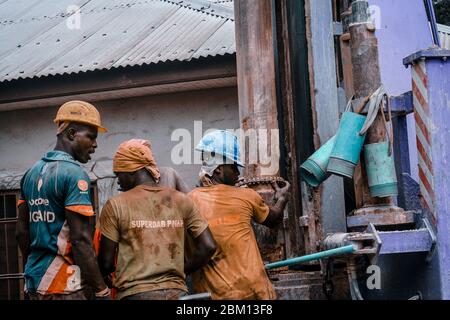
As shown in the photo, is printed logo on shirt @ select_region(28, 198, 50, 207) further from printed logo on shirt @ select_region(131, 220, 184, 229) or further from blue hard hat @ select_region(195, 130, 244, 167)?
blue hard hat @ select_region(195, 130, 244, 167)

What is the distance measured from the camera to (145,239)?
4848 millimetres

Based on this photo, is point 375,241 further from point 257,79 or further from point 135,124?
point 135,124

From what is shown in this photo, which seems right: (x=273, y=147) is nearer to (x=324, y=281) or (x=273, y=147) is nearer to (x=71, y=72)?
(x=324, y=281)

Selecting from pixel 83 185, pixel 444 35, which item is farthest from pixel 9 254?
pixel 444 35

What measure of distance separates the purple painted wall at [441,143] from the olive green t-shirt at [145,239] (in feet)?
5.73

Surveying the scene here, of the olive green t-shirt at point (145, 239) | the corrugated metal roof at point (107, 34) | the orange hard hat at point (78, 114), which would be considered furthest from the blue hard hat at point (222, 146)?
the corrugated metal roof at point (107, 34)

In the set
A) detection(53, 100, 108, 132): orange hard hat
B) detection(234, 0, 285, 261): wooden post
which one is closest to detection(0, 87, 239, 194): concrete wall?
detection(234, 0, 285, 261): wooden post

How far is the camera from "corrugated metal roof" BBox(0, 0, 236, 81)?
903 centimetres

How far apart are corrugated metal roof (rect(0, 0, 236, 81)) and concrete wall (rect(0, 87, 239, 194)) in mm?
517

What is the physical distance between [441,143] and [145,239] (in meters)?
2.09

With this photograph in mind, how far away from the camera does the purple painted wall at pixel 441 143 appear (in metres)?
5.48

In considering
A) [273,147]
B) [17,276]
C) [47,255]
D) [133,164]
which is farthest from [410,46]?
[17,276]

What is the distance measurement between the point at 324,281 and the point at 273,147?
1.26m

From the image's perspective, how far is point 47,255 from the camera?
4809 millimetres
